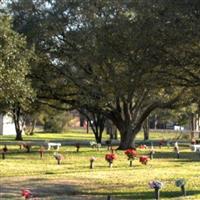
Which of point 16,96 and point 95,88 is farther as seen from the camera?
point 95,88

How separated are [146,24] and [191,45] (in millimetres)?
1360

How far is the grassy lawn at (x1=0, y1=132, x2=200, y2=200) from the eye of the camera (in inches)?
685

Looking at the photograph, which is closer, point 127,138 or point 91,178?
point 91,178

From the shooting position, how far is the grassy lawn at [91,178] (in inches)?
685

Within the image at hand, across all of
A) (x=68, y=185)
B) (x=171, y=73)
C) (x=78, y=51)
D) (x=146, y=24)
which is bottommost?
(x=68, y=185)

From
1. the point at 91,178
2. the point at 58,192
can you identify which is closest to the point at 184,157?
the point at 91,178

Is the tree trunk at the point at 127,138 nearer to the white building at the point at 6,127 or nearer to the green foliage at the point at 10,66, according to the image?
the green foliage at the point at 10,66

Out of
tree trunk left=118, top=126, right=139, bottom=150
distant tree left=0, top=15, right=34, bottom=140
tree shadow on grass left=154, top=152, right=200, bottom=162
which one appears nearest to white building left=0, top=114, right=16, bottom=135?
tree trunk left=118, top=126, right=139, bottom=150

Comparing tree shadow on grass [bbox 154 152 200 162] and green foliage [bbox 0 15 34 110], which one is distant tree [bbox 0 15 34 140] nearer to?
green foliage [bbox 0 15 34 110]

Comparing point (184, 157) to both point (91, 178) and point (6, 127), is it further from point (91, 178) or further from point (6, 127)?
point (6, 127)

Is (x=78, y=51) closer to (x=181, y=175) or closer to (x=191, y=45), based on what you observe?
(x=181, y=175)

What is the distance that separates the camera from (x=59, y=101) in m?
44.6

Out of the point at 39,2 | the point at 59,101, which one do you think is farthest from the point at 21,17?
the point at 59,101

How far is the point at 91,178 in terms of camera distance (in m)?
21.6
